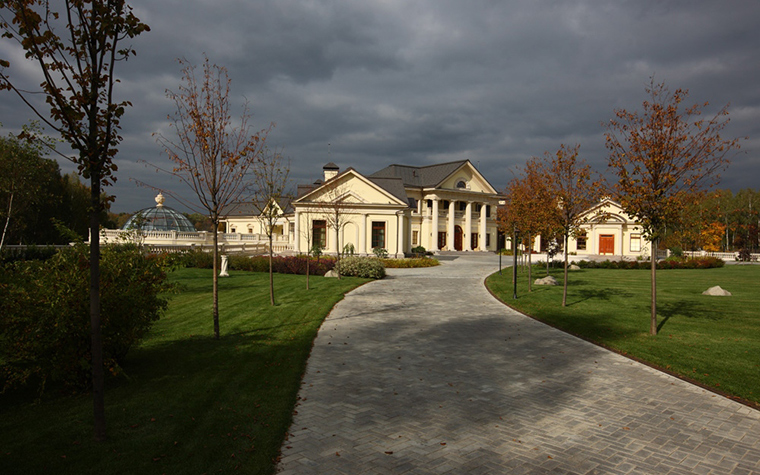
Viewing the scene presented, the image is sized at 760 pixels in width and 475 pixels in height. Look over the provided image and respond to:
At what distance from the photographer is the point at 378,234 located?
135ft

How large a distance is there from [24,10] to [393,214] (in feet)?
121

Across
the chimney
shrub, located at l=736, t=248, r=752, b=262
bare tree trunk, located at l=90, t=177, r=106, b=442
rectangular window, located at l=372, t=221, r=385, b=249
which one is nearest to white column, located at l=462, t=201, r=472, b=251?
the chimney

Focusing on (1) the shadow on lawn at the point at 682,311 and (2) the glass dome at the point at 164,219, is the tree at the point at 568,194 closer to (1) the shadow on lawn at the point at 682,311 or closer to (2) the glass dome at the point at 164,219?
(1) the shadow on lawn at the point at 682,311

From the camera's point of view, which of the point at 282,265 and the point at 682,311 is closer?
the point at 682,311

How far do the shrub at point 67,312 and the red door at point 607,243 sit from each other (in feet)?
184

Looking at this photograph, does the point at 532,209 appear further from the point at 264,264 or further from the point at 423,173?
the point at 423,173

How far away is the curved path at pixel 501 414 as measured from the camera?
458 cm

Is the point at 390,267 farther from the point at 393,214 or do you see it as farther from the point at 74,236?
the point at 74,236

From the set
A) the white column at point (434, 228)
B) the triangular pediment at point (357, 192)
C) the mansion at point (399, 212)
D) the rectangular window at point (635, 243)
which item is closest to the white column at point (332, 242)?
the mansion at point (399, 212)

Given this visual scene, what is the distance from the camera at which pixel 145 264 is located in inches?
270

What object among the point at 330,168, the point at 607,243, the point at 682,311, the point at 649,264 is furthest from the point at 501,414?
the point at 607,243

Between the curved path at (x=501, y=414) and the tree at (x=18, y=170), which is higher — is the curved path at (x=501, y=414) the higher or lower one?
the lower one

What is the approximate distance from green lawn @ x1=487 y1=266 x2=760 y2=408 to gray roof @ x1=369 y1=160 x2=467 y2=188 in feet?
117

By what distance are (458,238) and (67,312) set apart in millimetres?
53065
